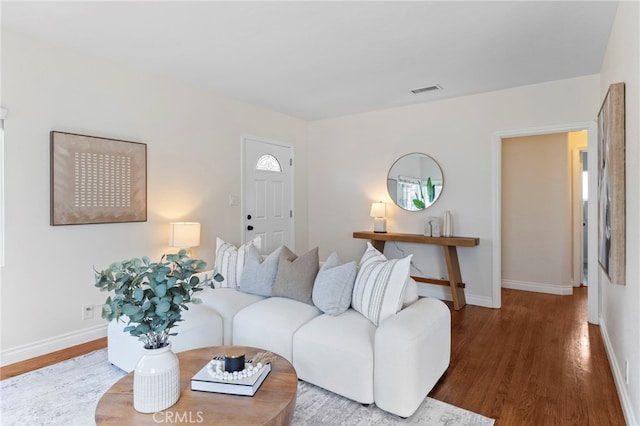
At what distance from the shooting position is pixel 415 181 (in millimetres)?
4629

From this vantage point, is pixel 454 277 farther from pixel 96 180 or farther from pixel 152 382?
pixel 96 180

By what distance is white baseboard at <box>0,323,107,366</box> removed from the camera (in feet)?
8.86

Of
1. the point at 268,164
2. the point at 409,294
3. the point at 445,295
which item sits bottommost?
the point at 445,295

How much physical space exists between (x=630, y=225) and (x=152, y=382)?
2.49 metres

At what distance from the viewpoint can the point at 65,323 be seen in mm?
3018

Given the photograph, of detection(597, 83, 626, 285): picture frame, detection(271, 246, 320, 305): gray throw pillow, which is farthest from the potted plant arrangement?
detection(597, 83, 626, 285): picture frame

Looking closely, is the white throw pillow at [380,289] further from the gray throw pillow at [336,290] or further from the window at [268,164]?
the window at [268,164]

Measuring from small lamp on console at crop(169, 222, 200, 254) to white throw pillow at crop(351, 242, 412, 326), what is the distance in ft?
6.05

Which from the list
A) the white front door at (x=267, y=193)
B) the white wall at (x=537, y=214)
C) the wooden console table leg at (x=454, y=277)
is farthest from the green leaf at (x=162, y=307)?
the white wall at (x=537, y=214)

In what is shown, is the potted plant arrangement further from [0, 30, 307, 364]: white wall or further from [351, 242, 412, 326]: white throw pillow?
[0, 30, 307, 364]: white wall

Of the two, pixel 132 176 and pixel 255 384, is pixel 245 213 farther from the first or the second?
pixel 255 384

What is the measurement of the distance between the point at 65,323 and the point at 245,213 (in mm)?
2159

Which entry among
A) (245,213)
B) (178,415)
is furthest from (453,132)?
(178,415)

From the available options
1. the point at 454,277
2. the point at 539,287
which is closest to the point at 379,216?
the point at 454,277
